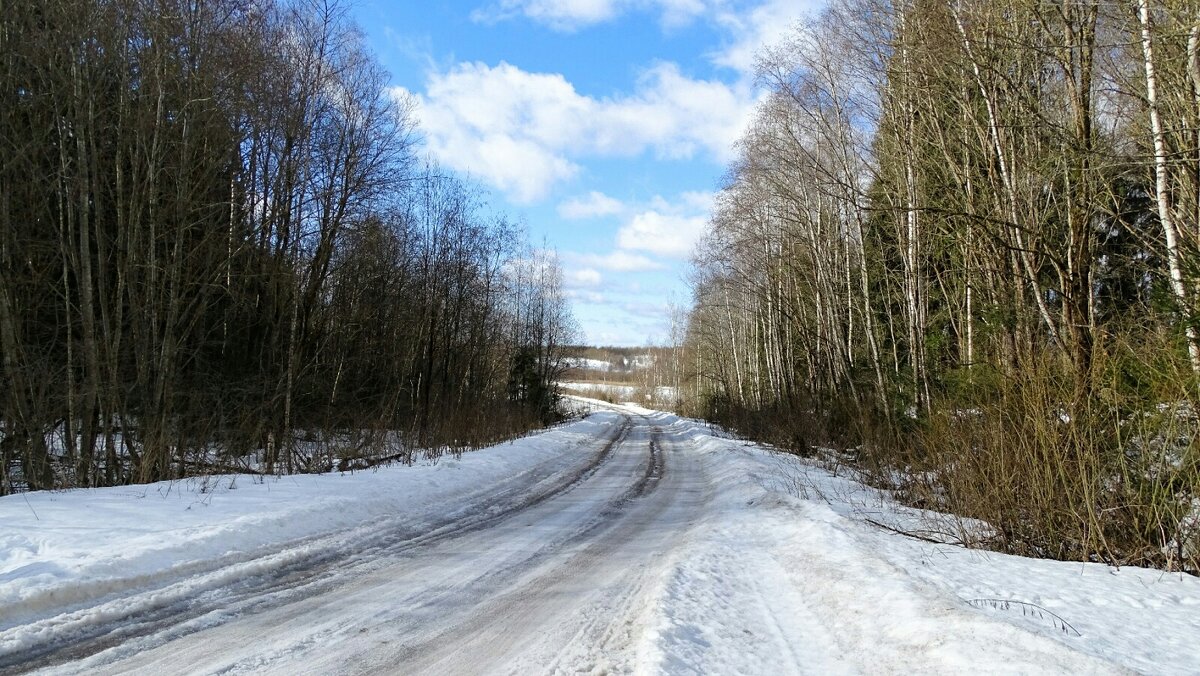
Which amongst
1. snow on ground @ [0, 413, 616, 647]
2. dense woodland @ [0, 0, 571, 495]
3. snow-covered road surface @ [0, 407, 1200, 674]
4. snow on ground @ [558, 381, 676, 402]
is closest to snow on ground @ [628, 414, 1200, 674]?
snow-covered road surface @ [0, 407, 1200, 674]

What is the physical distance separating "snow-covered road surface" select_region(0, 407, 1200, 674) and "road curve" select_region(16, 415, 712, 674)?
2 cm

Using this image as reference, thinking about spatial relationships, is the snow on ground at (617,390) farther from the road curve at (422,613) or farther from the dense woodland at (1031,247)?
the road curve at (422,613)

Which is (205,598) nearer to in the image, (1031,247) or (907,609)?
(907,609)

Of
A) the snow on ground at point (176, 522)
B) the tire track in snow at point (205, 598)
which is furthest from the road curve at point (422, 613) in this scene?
the snow on ground at point (176, 522)

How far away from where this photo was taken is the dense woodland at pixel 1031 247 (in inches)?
230

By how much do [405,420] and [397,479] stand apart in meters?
9.75

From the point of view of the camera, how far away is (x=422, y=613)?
4699mm

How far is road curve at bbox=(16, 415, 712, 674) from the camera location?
148 inches

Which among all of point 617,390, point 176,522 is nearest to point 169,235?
point 176,522

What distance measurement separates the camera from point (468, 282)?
25.6 meters

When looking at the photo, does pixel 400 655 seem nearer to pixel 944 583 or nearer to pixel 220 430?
pixel 944 583

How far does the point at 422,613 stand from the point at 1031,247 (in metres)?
9.58

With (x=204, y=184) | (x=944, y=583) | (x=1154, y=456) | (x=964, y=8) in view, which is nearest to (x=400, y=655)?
(x=944, y=583)

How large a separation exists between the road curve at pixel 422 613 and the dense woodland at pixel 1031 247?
3.95 m
